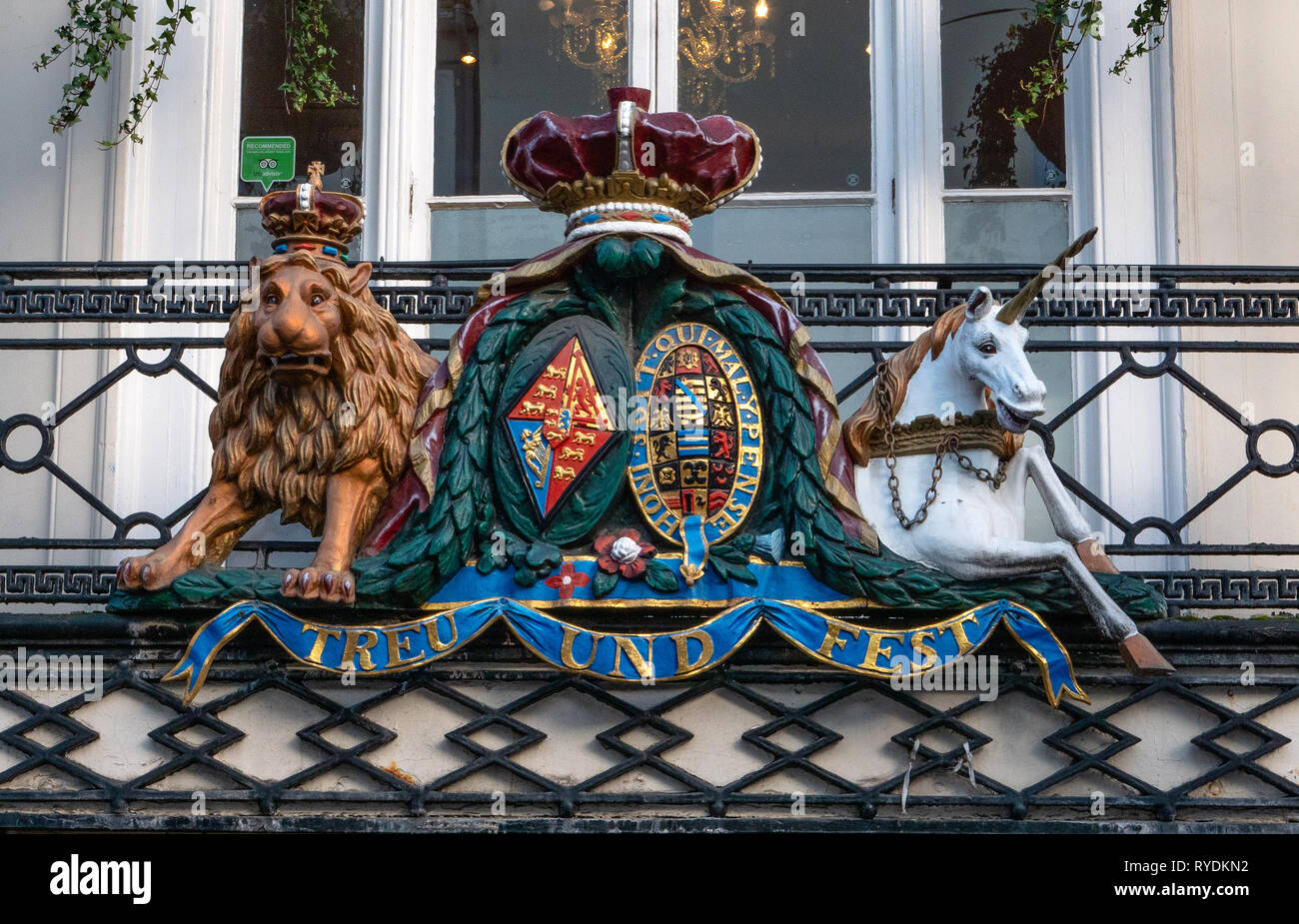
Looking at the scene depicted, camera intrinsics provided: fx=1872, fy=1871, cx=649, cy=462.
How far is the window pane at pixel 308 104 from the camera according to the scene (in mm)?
7293

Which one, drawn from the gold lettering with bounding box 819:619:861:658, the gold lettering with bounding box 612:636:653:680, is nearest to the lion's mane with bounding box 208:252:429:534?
the gold lettering with bounding box 612:636:653:680

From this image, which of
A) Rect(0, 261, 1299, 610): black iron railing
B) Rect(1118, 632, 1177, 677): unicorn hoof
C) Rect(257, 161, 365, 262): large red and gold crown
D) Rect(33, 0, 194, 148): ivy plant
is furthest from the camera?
Rect(33, 0, 194, 148): ivy plant

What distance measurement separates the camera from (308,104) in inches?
288

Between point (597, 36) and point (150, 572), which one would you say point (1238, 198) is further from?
point (150, 572)

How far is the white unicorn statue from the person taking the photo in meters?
5.51

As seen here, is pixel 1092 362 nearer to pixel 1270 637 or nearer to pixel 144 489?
pixel 1270 637

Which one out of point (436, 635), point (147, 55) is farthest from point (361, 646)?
point (147, 55)

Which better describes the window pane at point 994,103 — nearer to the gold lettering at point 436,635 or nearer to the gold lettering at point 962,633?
the gold lettering at point 962,633

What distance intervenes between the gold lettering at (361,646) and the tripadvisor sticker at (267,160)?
2.43 metres

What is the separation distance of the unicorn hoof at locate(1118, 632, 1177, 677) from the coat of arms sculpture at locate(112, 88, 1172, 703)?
2 cm

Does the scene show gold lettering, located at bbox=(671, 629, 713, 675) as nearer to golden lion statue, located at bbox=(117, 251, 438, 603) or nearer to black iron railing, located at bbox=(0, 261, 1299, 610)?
golden lion statue, located at bbox=(117, 251, 438, 603)

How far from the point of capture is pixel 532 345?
5.74 m

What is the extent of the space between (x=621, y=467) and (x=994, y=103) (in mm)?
2527
